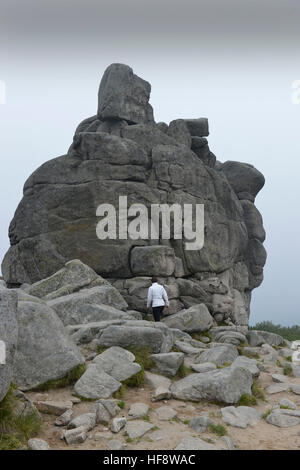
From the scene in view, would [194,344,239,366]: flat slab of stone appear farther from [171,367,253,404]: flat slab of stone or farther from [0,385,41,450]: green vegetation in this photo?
[0,385,41,450]: green vegetation

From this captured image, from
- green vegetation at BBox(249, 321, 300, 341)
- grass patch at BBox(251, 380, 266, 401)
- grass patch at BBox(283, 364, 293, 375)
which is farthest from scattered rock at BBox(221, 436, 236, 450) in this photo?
green vegetation at BBox(249, 321, 300, 341)

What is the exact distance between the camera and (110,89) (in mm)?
36531

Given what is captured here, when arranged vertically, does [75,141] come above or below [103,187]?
above

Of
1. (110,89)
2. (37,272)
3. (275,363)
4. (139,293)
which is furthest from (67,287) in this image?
(110,89)

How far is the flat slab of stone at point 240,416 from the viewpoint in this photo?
36.4ft

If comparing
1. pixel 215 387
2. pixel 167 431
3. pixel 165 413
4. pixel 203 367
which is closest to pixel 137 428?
pixel 167 431

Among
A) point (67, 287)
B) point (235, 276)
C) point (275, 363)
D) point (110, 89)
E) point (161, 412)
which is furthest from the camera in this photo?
point (235, 276)

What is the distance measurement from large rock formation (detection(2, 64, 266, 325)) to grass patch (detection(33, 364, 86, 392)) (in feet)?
49.4

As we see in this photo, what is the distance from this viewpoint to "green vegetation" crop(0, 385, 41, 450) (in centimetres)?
867

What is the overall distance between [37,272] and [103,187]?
8036 millimetres

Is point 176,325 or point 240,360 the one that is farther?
point 176,325

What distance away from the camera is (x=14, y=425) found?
360 inches
